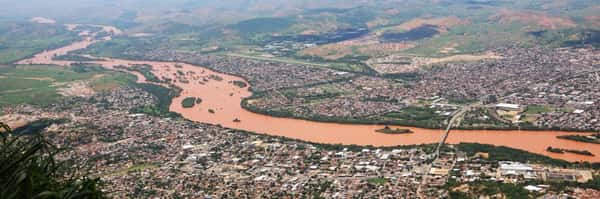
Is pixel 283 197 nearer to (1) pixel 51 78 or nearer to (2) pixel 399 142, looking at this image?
(2) pixel 399 142

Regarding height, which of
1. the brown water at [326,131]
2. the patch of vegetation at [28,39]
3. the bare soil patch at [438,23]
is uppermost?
the bare soil patch at [438,23]

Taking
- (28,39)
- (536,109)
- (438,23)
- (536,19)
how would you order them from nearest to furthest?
(536,109) → (536,19) → (438,23) → (28,39)

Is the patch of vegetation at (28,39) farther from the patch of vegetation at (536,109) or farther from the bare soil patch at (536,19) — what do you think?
the bare soil patch at (536,19)

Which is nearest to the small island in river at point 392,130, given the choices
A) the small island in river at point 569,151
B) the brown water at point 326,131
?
the brown water at point 326,131

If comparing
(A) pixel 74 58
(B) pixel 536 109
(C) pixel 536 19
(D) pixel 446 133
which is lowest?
(D) pixel 446 133

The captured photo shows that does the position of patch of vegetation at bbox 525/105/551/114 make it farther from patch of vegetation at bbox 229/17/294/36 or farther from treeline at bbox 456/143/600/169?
patch of vegetation at bbox 229/17/294/36

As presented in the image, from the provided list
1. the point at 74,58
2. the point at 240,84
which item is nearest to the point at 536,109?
the point at 240,84

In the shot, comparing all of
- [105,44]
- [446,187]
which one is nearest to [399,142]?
[446,187]

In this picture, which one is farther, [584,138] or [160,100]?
[160,100]

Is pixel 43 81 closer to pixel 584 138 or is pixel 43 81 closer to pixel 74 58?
pixel 74 58
